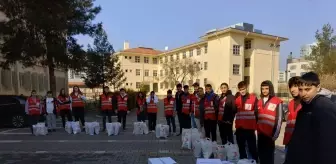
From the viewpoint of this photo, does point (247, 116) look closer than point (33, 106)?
Yes

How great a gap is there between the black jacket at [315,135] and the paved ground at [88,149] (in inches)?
191

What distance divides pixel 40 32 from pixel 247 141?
15516 mm

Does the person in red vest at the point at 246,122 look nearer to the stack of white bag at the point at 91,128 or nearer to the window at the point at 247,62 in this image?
the stack of white bag at the point at 91,128

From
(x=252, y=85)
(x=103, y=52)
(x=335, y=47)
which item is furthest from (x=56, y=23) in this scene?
(x=252, y=85)

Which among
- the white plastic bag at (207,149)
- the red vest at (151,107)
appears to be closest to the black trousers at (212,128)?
the white plastic bag at (207,149)

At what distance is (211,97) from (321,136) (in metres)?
6.47

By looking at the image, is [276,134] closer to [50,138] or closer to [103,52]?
[50,138]

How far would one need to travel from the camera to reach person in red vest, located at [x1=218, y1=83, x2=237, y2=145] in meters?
7.16

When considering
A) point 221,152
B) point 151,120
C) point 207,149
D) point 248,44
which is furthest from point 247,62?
point 221,152

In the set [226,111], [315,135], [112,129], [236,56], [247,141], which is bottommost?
[112,129]

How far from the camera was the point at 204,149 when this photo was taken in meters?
6.98

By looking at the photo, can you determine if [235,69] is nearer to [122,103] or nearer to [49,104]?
[122,103]

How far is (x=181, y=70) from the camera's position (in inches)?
2181

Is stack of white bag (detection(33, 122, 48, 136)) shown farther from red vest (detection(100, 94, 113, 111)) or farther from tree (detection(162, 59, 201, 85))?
tree (detection(162, 59, 201, 85))
